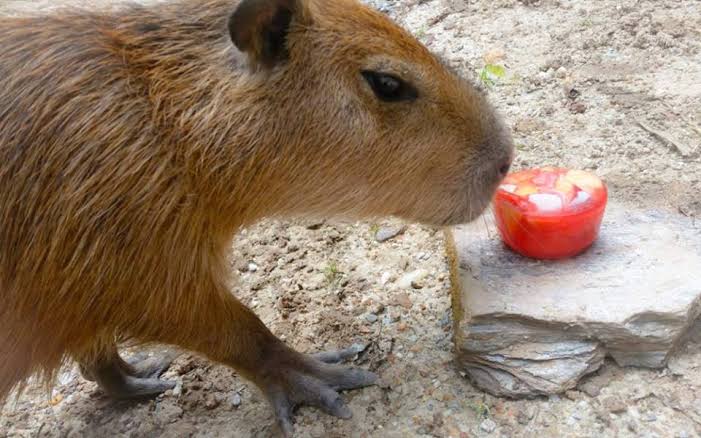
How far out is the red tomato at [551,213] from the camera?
3.18 metres

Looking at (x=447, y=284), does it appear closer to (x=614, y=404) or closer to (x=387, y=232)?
(x=387, y=232)

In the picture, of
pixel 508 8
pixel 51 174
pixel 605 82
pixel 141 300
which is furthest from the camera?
pixel 508 8

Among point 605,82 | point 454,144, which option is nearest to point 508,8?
point 605,82

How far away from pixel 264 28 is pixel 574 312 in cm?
159

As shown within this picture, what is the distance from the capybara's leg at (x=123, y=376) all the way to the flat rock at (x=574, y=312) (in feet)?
4.74

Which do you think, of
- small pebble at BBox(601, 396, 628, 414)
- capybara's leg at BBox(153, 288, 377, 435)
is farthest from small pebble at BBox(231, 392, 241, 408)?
small pebble at BBox(601, 396, 628, 414)

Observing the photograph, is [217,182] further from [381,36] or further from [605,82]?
[605,82]

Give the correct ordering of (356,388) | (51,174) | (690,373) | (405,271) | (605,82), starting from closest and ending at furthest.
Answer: (51,174), (690,373), (356,388), (405,271), (605,82)

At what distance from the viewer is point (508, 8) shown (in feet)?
18.7

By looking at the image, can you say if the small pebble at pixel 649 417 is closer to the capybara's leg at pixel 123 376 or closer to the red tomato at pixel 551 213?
the red tomato at pixel 551 213

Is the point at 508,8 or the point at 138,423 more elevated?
the point at 508,8

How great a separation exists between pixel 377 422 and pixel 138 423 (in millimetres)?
1109

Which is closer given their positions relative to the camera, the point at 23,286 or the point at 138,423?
the point at 23,286

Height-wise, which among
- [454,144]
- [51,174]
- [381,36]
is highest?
[381,36]
